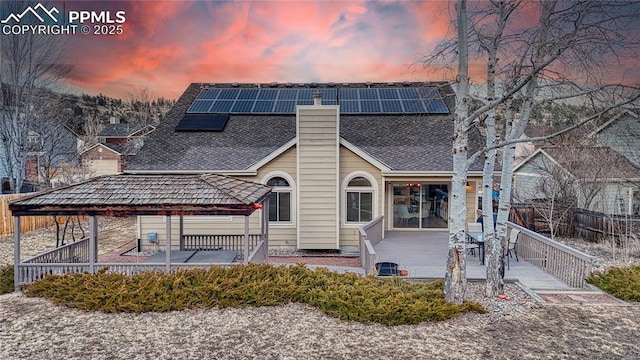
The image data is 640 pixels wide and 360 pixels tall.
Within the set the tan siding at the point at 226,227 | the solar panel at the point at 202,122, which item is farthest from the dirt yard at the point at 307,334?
the solar panel at the point at 202,122

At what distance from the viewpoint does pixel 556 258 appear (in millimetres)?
8891

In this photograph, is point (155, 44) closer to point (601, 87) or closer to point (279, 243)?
point (279, 243)

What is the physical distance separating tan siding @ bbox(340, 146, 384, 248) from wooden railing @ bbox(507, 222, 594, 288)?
402 cm

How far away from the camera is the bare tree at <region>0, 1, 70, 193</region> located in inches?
779

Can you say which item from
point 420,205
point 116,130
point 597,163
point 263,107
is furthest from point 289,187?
point 116,130

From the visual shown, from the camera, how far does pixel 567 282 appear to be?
8.43 metres

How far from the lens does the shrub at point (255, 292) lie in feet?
21.4

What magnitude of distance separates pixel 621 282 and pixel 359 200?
716 centimetres

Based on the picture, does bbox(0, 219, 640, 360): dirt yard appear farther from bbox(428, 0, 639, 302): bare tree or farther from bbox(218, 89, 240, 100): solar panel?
bbox(218, 89, 240, 100): solar panel

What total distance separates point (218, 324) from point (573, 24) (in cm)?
759

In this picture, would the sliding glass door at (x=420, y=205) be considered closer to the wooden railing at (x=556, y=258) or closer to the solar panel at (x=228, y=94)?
the wooden railing at (x=556, y=258)

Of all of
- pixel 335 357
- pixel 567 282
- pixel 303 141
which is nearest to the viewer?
pixel 335 357

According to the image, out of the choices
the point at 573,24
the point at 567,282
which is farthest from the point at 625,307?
the point at 573,24

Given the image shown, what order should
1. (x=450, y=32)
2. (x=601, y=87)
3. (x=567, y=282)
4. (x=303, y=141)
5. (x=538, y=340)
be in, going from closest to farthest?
(x=538, y=340), (x=601, y=87), (x=450, y=32), (x=567, y=282), (x=303, y=141)
